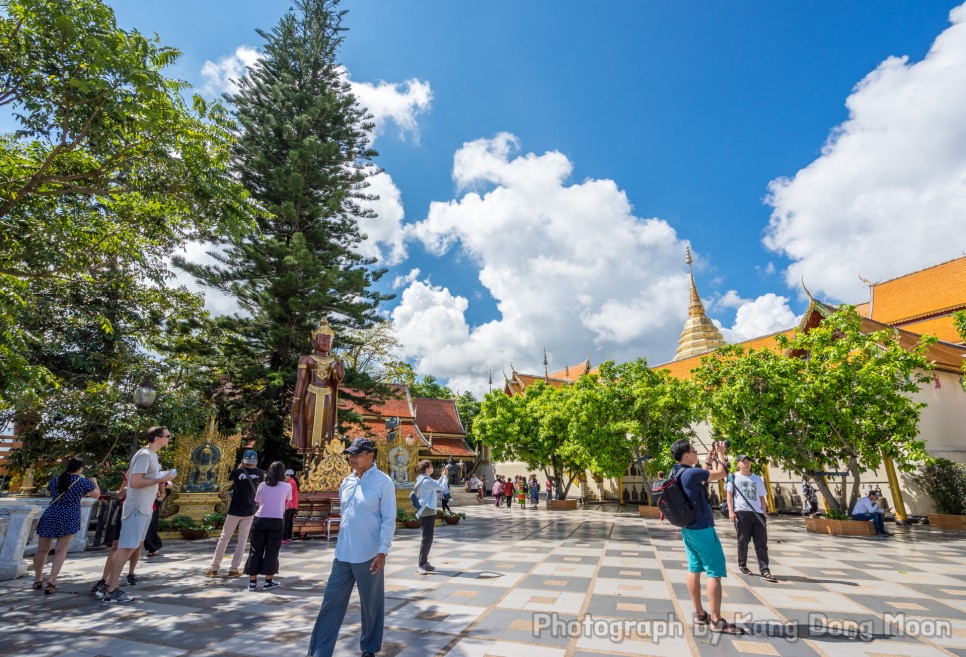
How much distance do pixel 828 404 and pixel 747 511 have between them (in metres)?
7.13

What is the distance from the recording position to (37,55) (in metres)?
5.07

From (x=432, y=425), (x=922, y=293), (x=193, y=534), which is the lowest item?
(x=193, y=534)

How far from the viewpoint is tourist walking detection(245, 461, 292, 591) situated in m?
5.36

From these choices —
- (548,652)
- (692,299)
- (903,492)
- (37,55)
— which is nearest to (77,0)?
(37,55)

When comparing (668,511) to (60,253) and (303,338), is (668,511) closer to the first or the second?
(60,253)

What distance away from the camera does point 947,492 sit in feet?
40.8

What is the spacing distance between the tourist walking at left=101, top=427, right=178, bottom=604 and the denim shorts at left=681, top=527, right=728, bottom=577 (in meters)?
5.05

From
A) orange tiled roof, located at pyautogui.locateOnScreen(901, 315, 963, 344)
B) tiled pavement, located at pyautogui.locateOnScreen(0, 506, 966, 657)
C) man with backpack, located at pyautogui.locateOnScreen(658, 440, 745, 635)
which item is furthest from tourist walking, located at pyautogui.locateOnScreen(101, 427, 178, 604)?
orange tiled roof, located at pyautogui.locateOnScreen(901, 315, 963, 344)

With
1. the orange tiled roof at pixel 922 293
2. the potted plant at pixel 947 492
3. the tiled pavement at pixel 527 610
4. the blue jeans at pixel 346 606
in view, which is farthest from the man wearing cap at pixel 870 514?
the orange tiled roof at pixel 922 293

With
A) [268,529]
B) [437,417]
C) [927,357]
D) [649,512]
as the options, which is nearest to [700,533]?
Answer: [268,529]

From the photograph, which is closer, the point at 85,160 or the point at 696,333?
the point at 85,160

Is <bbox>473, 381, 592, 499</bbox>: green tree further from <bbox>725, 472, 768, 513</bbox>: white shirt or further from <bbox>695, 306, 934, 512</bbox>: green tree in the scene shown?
<bbox>725, 472, 768, 513</bbox>: white shirt

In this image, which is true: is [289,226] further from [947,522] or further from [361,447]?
[947,522]

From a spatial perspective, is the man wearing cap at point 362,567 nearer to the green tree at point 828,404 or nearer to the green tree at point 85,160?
the green tree at point 85,160
